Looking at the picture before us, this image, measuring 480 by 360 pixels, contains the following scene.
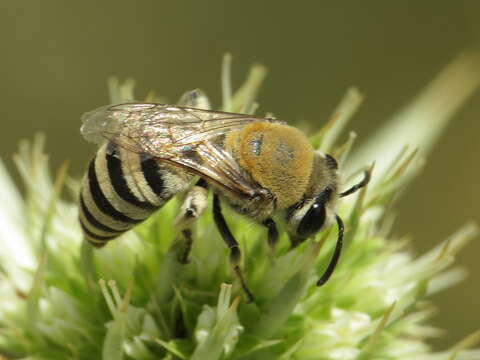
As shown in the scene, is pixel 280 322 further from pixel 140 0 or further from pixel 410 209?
pixel 140 0

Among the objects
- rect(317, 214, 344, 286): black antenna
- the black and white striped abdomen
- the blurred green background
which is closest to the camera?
the black and white striped abdomen

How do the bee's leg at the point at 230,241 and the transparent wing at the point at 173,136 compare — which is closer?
the transparent wing at the point at 173,136

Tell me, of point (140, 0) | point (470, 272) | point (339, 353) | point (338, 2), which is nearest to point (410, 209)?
point (470, 272)

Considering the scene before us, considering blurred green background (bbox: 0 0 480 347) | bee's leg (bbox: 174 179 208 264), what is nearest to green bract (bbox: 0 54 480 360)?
bee's leg (bbox: 174 179 208 264)

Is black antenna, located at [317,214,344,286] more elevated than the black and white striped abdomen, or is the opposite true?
the black and white striped abdomen

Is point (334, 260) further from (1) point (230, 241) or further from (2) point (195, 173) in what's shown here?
(2) point (195, 173)

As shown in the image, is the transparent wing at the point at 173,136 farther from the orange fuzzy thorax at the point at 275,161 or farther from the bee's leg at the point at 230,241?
the bee's leg at the point at 230,241

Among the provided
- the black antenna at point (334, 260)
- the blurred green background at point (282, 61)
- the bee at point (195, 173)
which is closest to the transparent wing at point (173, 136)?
the bee at point (195, 173)

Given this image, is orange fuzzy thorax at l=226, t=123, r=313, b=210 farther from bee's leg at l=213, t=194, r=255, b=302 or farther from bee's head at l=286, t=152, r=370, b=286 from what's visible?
bee's leg at l=213, t=194, r=255, b=302
